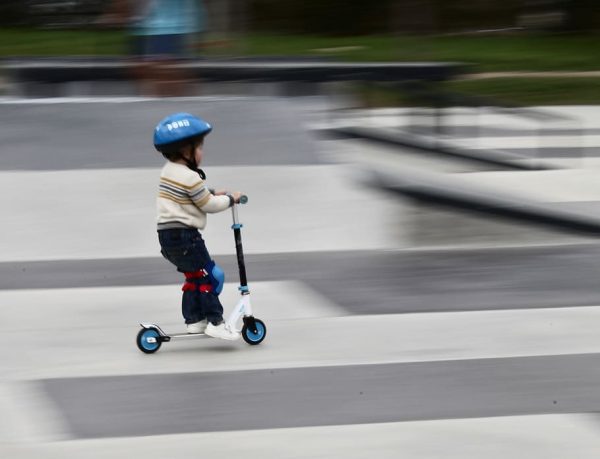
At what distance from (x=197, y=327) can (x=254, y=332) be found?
12.5 inches

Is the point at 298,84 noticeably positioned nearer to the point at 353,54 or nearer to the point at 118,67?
the point at 118,67

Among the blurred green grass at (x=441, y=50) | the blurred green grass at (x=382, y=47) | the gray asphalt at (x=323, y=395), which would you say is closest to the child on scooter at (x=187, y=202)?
the gray asphalt at (x=323, y=395)

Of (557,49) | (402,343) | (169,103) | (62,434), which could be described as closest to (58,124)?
(169,103)

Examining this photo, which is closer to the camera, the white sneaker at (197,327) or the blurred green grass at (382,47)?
the white sneaker at (197,327)

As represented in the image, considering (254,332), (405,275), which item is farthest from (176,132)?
(405,275)

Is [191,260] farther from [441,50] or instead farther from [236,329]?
[441,50]

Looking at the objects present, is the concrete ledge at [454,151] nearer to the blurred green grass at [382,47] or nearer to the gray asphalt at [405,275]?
the gray asphalt at [405,275]

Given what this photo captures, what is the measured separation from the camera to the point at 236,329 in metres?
7.04

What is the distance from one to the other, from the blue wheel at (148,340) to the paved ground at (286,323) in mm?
74

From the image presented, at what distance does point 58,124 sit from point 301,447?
8.38m

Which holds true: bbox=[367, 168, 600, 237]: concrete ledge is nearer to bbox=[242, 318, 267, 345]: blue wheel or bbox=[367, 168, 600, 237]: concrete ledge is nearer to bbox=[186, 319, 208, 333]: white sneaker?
bbox=[242, 318, 267, 345]: blue wheel

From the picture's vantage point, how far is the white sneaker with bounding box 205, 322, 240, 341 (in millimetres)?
6785

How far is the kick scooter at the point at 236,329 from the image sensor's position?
6754 mm

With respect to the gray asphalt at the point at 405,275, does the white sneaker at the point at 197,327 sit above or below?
above
